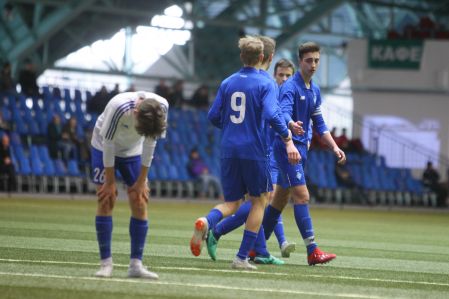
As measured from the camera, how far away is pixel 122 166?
29.6ft

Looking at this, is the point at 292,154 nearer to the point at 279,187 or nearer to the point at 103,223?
the point at 279,187

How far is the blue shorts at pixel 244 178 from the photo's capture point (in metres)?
10.4

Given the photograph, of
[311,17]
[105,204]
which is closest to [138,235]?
[105,204]

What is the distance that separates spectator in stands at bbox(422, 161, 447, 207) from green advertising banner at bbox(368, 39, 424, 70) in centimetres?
418

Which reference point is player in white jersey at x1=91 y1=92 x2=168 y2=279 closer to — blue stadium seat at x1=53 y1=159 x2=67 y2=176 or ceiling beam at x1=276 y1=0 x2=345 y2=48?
blue stadium seat at x1=53 y1=159 x2=67 y2=176

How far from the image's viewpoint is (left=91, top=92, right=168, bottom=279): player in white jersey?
861 centimetres

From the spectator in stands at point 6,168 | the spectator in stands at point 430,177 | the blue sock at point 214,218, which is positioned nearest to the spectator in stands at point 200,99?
the spectator in stands at point 430,177

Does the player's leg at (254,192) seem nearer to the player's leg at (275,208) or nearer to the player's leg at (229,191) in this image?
the player's leg at (229,191)

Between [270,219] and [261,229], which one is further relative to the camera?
[270,219]

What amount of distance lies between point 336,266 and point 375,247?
13.9 ft

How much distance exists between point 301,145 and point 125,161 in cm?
306

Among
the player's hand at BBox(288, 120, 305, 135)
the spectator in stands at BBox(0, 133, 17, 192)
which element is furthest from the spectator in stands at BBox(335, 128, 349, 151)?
the player's hand at BBox(288, 120, 305, 135)

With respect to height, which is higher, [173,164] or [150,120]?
[150,120]

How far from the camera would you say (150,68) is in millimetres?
46781
